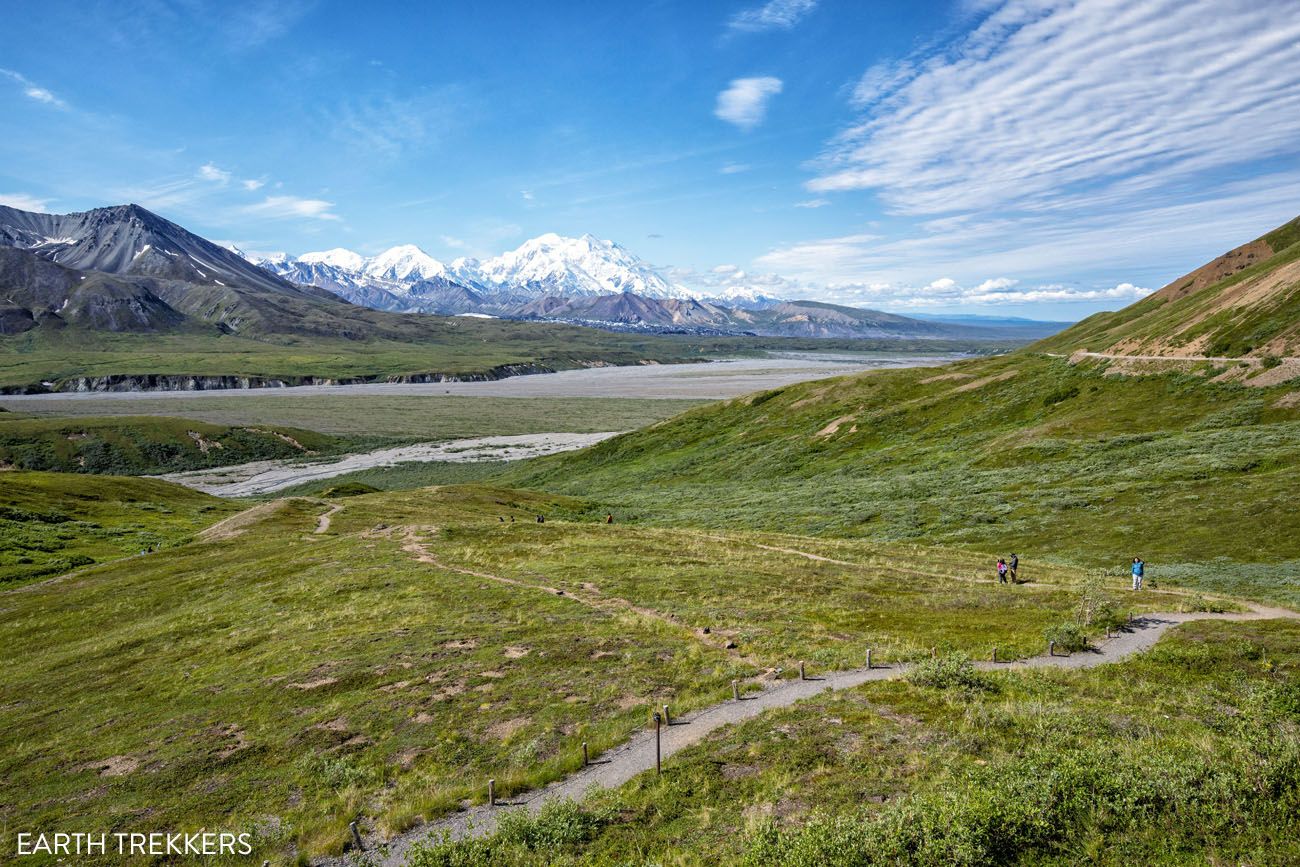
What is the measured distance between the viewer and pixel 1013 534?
198 ft

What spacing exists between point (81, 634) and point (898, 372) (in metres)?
148

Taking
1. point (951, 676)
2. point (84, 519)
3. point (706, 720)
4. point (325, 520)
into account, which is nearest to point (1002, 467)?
point (951, 676)

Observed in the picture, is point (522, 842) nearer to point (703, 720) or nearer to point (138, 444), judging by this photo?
point (703, 720)

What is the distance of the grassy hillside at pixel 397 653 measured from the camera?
70.0 feet

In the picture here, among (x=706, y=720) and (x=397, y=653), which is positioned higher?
(x=706, y=720)

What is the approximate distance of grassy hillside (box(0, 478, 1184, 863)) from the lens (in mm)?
21328

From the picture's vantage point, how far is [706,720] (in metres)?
24.1

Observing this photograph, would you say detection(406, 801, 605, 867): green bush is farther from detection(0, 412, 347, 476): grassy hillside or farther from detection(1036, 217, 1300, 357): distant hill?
detection(0, 412, 347, 476): grassy hillside

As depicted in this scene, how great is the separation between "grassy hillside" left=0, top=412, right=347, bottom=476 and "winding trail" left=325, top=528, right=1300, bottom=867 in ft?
531

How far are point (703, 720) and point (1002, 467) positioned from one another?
242ft

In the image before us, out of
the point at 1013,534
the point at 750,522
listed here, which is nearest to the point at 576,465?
the point at 750,522

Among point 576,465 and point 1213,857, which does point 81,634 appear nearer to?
point 1213,857

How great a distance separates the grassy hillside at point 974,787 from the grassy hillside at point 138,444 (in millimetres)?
172026

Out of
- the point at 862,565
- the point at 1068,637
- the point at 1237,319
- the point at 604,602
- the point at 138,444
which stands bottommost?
the point at 138,444
